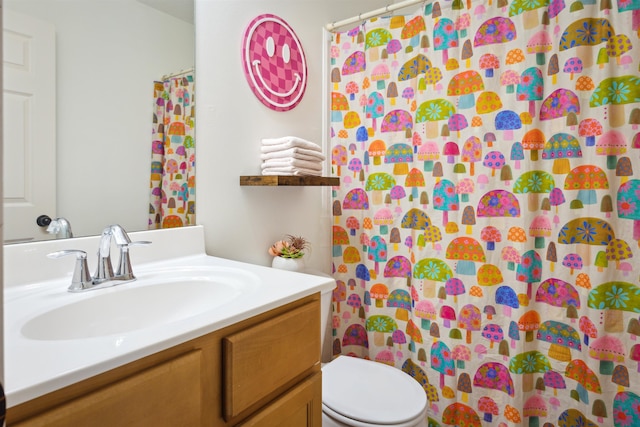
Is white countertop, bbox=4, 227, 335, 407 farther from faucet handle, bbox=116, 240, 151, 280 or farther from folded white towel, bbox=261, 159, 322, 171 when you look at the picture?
folded white towel, bbox=261, 159, 322, 171

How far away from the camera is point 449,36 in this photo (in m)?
Result: 1.55

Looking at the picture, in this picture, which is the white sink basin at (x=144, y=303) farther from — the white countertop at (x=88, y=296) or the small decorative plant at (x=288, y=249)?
the small decorative plant at (x=288, y=249)

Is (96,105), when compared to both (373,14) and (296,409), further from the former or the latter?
(373,14)

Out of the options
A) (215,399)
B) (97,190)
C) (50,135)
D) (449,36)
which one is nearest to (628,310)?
(449,36)

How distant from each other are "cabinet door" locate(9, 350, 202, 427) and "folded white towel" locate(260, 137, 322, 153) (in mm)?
928

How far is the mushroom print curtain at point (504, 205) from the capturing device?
4.27 feet

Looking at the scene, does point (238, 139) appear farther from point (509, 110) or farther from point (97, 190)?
point (509, 110)

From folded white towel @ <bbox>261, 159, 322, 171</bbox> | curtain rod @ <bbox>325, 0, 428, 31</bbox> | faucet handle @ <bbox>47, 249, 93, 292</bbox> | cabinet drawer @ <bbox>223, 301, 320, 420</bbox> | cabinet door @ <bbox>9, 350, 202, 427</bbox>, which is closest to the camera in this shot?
cabinet door @ <bbox>9, 350, 202, 427</bbox>

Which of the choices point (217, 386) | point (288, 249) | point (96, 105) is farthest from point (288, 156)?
point (217, 386)

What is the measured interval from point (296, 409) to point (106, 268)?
23.9 inches

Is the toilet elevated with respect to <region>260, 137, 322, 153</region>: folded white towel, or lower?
lower

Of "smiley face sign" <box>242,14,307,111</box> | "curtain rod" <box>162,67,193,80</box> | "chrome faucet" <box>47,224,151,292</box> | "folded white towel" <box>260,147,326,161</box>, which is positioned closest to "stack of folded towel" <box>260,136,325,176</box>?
"folded white towel" <box>260,147,326,161</box>

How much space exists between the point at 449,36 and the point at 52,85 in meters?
1.49

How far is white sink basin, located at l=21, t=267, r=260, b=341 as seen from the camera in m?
0.77
